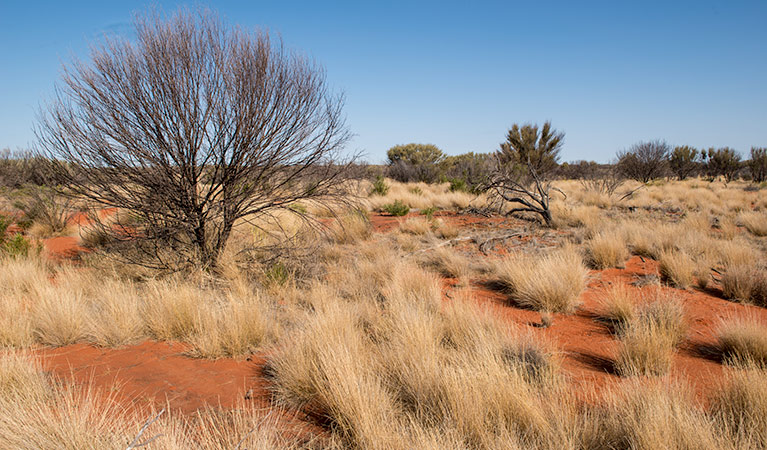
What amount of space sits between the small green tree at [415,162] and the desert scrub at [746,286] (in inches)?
935

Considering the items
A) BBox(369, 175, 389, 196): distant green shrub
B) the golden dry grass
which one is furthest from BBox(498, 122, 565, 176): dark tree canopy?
the golden dry grass

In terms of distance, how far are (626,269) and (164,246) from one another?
834 cm

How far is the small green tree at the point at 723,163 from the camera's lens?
3241 centimetres

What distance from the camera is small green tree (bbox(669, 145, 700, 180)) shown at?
35.0m

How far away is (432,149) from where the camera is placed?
4434cm

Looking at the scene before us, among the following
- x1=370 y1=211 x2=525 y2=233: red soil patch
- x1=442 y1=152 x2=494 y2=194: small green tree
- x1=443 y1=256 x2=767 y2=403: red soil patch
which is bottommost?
x1=443 y1=256 x2=767 y2=403: red soil patch

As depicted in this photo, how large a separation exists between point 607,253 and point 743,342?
395cm

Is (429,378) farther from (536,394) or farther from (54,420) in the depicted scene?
(54,420)

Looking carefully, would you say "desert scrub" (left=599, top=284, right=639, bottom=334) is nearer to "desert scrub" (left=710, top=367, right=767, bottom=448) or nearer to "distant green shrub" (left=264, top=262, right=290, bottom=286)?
"desert scrub" (left=710, top=367, right=767, bottom=448)

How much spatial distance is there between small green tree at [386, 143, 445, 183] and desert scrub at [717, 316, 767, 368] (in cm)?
2564

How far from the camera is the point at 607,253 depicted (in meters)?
7.68

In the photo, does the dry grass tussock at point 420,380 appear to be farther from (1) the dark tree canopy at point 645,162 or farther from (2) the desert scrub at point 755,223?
(1) the dark tree canopy at point 645,162

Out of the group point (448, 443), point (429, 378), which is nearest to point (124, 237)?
point (429, 378)

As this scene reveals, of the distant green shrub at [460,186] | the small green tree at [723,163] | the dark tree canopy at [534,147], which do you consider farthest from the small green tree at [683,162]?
the distant green shrub at [460,186]
